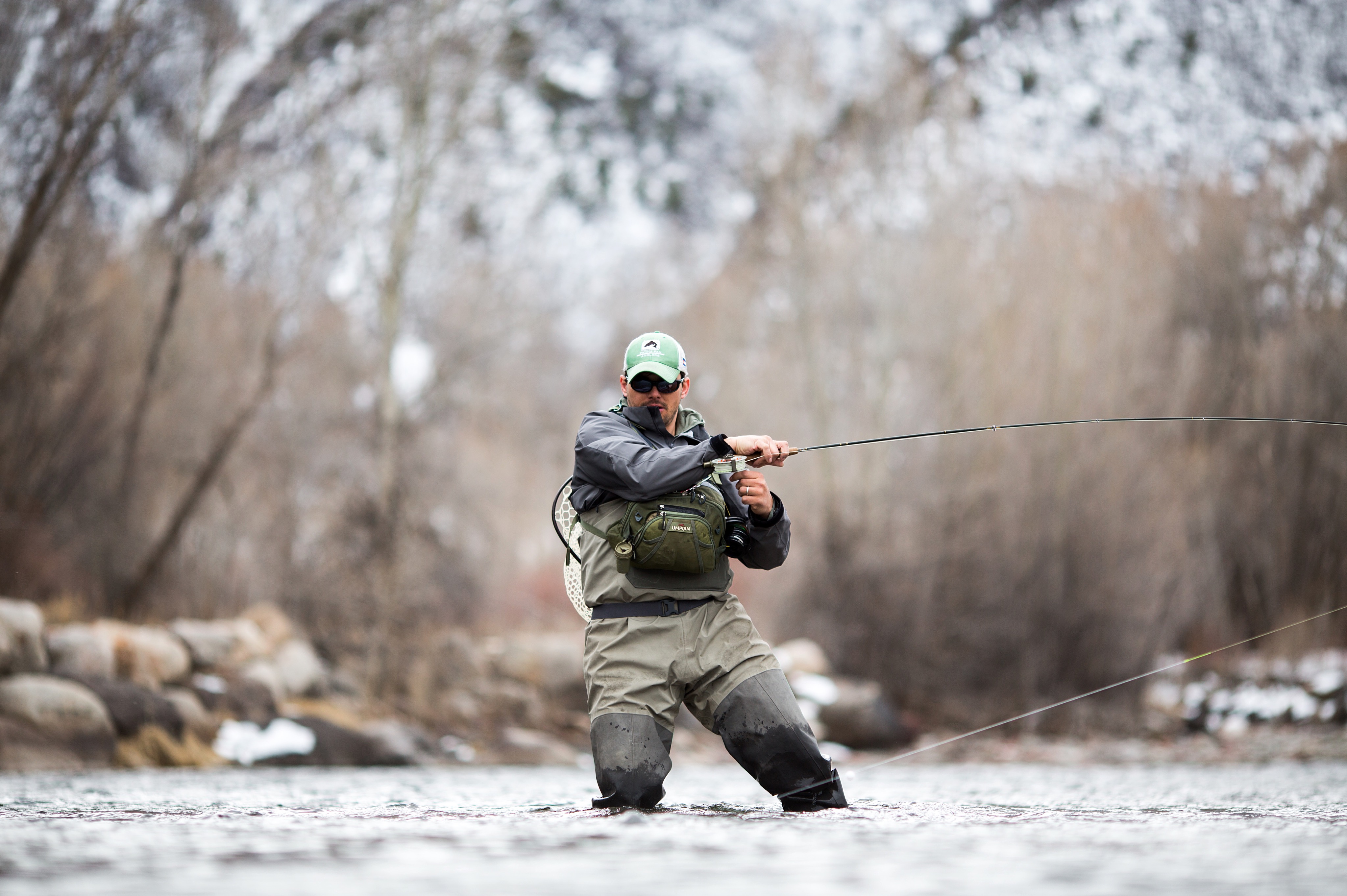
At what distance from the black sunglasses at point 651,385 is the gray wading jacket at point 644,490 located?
2.8 inches

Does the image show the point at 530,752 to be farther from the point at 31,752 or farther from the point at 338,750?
the point at 31,752

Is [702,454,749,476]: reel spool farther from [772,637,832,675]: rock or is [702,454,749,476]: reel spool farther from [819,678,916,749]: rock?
[772,637,832,675]: rock

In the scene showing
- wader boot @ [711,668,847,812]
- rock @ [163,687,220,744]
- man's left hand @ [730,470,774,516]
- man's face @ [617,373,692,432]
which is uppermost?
man's face @ [617,373,692,432]

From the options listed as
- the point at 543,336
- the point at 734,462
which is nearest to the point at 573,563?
the point at 734,462

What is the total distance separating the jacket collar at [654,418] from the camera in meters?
4.31

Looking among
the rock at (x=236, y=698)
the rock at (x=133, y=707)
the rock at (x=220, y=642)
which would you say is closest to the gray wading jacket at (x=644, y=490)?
the rock at (x=133, y=707)

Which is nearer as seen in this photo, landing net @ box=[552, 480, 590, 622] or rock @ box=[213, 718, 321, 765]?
landing net @ box=[552, 480, 590, 622]

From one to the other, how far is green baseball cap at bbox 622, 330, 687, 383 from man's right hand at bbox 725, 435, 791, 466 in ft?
1.23

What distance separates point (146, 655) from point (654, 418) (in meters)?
7.21

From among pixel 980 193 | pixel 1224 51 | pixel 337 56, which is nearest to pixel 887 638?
pixel 980 193

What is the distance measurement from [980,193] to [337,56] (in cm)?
849

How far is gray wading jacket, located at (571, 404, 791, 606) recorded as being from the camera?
154 inches

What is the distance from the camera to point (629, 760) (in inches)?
154

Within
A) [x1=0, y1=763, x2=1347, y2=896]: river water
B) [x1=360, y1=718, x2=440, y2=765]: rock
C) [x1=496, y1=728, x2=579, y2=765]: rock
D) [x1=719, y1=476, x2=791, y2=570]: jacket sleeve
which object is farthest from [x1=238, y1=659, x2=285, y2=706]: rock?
[x1=719, y1=476, x2=791, y2=570]: jacket sleeve
